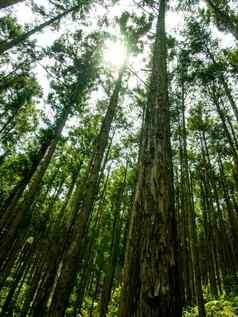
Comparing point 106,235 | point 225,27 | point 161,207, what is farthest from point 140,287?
point 106,235

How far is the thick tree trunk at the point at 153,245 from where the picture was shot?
169cm

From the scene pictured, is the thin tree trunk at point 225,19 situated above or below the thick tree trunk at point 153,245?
above

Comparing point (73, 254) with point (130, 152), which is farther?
point (130, 152)

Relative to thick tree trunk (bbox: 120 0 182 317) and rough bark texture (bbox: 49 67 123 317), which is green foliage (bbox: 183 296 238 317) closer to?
rough bark texture (bbox: 49 67 123 317)

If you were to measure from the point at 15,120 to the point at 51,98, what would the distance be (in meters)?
8.15

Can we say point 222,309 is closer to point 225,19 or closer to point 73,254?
point 73,254

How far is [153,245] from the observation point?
1977 mm

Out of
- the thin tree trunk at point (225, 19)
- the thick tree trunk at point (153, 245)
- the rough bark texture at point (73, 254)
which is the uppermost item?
the thin tree trunk at point (225, 19)

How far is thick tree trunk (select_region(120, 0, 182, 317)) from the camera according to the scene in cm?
169

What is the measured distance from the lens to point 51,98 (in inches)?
542

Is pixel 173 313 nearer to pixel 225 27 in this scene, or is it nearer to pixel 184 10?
pixel 184 10

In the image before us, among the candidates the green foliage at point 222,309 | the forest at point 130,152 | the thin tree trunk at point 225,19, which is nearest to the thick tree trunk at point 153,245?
the forest at point 130,152

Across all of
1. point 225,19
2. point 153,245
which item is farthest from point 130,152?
point 153,245

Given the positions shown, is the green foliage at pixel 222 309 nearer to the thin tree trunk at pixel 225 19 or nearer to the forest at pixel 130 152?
the forest at pixel 130 152
